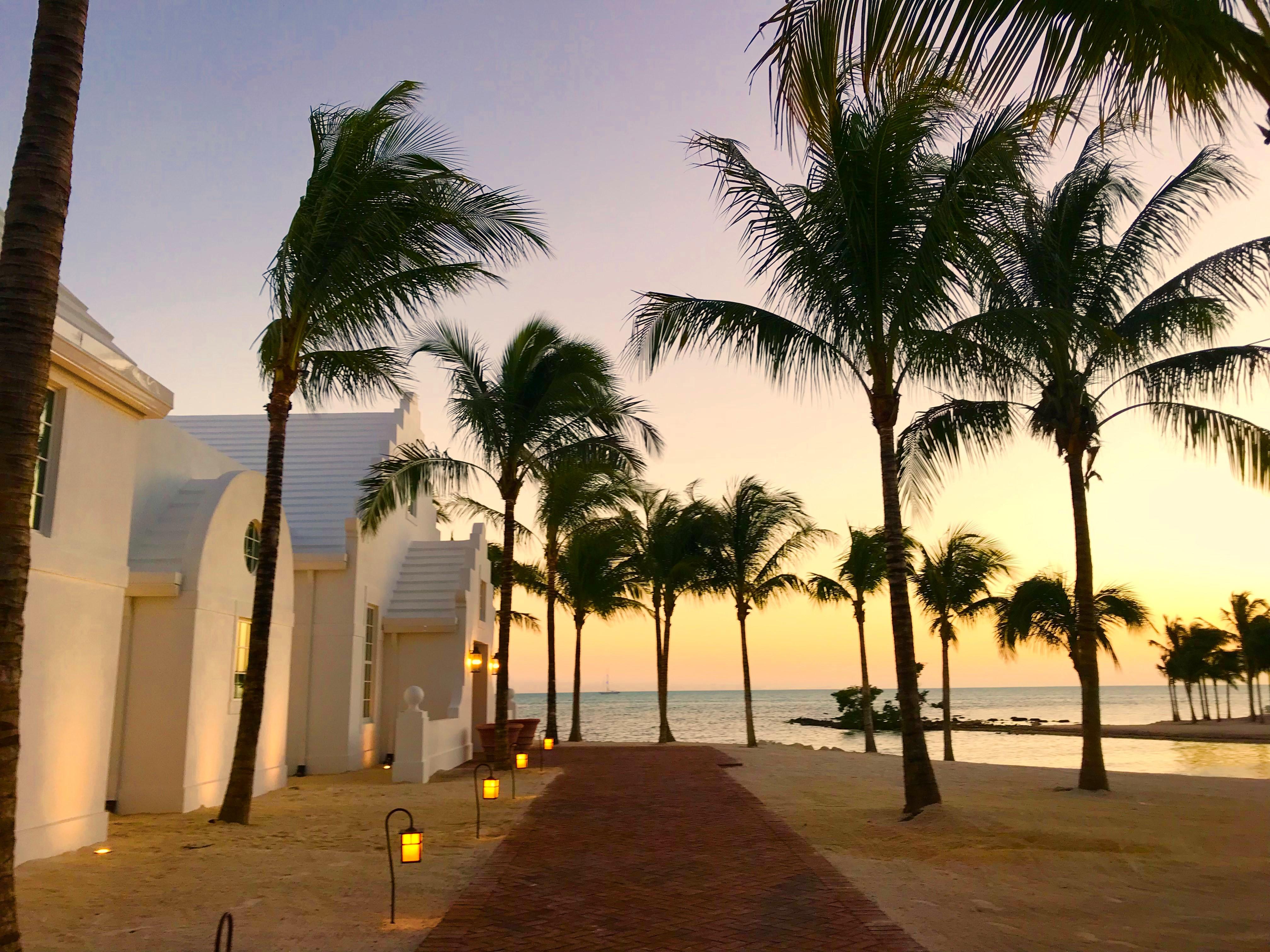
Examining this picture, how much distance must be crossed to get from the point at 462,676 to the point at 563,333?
26.6ft

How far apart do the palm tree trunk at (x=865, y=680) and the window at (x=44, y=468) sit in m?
20.6

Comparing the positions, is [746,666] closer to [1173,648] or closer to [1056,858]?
[1056,858]

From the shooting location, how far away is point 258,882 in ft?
26.1

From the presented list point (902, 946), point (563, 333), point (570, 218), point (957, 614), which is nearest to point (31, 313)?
point (902, 946)

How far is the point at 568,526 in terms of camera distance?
22234 millimetres

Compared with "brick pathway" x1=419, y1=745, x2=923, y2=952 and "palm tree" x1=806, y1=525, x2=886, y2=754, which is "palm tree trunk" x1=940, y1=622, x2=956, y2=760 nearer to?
"palm tree" x1=806, y1=525, x2=886, y2=754

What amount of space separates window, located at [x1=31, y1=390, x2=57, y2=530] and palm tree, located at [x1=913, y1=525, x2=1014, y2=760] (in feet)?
66.3

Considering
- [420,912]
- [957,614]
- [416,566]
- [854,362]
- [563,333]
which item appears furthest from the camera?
[957,614]

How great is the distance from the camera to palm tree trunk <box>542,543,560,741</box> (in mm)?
24656

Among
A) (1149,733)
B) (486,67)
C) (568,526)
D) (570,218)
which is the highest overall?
(486,67)

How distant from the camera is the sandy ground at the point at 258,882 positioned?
20.7 ft

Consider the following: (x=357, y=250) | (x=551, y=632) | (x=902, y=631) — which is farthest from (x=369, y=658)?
(x=902, y=631)

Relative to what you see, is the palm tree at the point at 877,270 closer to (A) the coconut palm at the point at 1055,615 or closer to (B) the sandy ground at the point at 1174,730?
(A) the coconut palm at the point at 1055,615

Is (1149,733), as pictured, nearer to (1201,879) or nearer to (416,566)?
(416,566)
